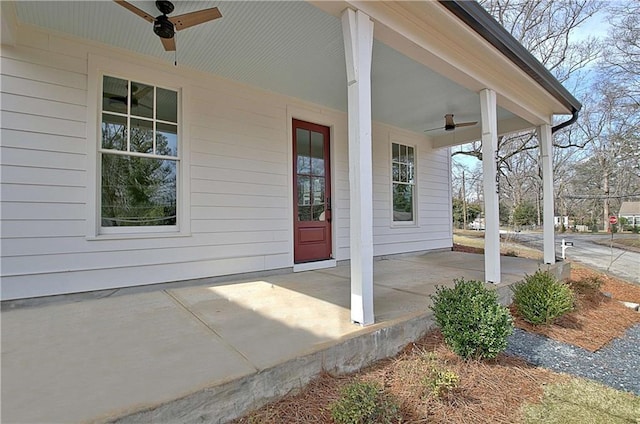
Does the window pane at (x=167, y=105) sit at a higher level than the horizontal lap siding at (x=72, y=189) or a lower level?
higher

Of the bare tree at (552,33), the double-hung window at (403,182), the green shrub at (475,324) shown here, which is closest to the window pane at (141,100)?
the green shrub at (475,324)

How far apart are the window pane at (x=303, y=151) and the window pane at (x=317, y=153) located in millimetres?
79

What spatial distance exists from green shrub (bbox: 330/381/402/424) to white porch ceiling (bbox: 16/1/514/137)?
2813 millimetres

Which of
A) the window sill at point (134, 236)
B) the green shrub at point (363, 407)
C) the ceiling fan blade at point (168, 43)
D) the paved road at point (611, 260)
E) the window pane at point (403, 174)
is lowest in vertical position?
the paved road at point (611, 260)

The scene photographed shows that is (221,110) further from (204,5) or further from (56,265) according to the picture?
(56,265)

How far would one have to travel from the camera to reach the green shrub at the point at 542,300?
3.26 meters

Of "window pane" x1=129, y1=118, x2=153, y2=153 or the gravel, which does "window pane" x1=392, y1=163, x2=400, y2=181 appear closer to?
the gravel

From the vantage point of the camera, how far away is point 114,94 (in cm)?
332

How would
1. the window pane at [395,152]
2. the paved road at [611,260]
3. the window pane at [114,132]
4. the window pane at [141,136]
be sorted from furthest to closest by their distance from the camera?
the paved road at [611,260] → the window pane at [395,152] → the window pane at [141,136] → the window pane at [114,132]

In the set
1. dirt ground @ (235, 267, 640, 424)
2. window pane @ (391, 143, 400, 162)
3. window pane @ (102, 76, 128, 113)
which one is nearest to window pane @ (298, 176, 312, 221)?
window pane @ (391, 143, 400, 162)

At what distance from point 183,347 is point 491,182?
3.61 m

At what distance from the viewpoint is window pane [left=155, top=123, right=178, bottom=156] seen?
3.58m

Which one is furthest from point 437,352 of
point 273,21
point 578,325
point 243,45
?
point 243,45

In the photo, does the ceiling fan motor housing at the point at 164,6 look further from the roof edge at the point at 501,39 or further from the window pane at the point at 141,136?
the roof edge at the point at 501,39
